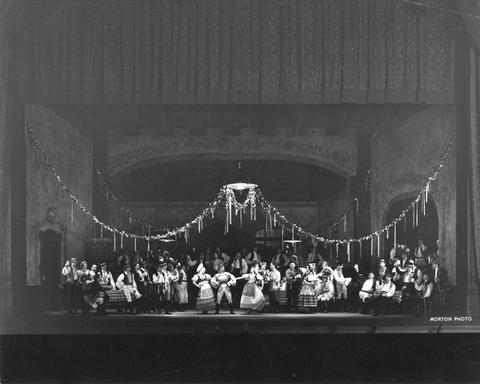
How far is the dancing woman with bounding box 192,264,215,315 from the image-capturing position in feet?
27.7

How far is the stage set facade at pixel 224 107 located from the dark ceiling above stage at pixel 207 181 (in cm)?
9

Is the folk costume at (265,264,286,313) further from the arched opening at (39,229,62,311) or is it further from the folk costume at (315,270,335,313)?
Result: the arched opening at (39,229,62,311)

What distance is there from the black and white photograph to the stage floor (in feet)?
0.10

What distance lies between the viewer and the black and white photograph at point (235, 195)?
7.26m

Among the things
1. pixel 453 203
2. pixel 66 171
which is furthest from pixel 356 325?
pixel 66 171

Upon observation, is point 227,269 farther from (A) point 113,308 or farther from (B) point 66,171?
(B) point 66,171

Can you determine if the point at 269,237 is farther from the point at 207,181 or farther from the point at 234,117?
the point at 234,117

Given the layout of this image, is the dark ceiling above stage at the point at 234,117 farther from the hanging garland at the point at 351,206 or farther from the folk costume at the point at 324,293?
the folk costume at the point at 324,293

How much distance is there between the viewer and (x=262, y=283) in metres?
8.65

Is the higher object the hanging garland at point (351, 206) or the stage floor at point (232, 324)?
the hanging garland at point (351, 206)

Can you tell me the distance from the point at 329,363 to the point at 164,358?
6.04 ft

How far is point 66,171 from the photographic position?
875 centimetres

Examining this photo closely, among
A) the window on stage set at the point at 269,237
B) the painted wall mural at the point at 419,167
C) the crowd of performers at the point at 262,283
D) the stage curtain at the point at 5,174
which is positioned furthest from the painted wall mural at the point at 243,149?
the stage curtain at the point at 5,174

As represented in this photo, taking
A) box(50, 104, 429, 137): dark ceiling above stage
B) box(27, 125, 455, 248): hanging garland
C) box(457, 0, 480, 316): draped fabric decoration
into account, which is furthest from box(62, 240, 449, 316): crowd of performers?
box(50, 104, 429, 137): dark ceiling above stage
